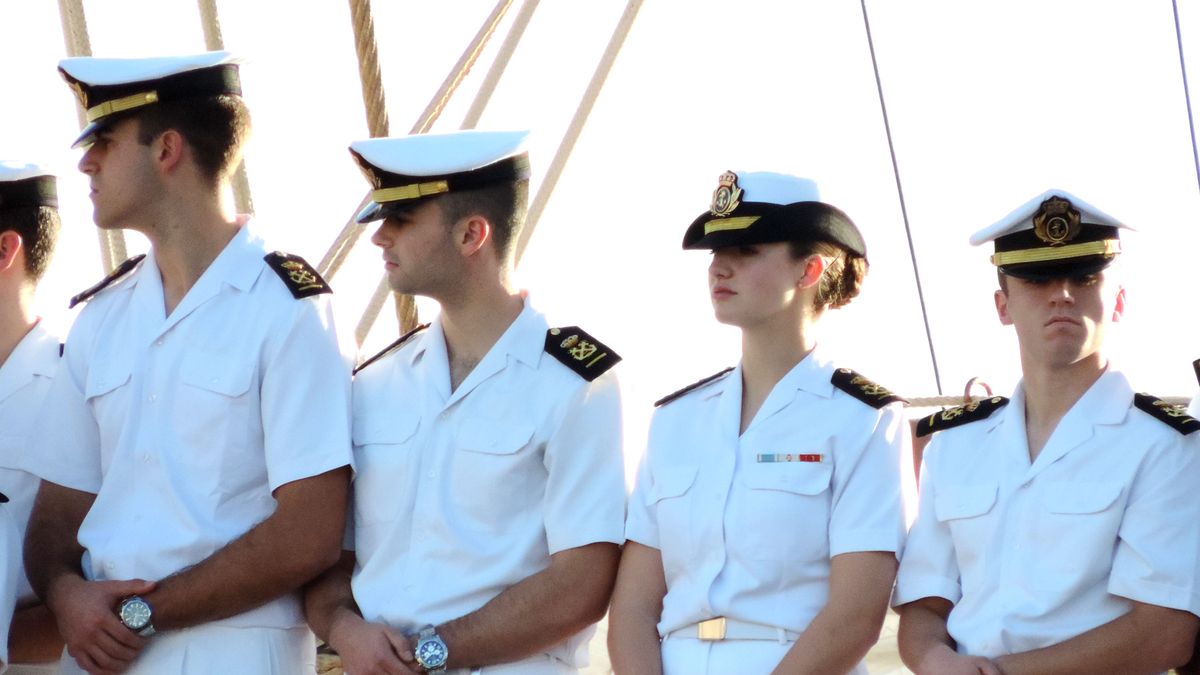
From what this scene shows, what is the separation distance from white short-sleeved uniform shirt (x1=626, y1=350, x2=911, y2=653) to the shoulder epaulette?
8cm

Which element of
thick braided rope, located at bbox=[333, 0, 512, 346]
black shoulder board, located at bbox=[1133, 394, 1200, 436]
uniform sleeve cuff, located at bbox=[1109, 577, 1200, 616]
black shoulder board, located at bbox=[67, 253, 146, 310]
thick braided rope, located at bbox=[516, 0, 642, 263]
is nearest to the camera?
uniform sleeve cuff, located at bbox=[1109, 577, 1200, 616]

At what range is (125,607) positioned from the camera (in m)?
3.57

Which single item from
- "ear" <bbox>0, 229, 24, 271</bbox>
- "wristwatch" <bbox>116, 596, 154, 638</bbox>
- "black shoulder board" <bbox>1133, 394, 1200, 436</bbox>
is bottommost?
"wristwatch" <bbox>116, 596, 154, 638</bbox>

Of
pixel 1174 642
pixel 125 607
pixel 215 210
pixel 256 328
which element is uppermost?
pixel 215 210

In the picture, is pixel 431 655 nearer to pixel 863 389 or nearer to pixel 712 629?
pixel 712 629

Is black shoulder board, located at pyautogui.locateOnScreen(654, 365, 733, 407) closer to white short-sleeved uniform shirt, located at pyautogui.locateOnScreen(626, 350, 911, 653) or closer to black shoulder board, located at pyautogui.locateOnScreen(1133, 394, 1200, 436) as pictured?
white short-sleeved uniform shirt, located at pyautogui.locateOnScreen(626, 350, 911, 653)

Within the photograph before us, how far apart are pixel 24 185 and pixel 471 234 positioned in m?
1.23

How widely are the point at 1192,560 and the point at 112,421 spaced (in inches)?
83.1

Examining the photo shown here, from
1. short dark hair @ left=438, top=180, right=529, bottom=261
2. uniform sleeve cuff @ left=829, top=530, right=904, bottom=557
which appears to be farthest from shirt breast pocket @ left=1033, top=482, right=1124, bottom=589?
short dark hair @ left=438, top=180, right=529, bottom=261

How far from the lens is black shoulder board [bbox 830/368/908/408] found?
3.57 meters

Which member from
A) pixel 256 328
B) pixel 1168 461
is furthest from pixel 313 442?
pixel 1168 461

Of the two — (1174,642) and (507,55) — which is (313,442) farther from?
(507,55)

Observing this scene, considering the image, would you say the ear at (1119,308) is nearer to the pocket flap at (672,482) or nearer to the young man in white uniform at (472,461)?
the pocket flap at (672,482)

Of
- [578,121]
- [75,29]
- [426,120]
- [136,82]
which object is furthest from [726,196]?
[75,29]
